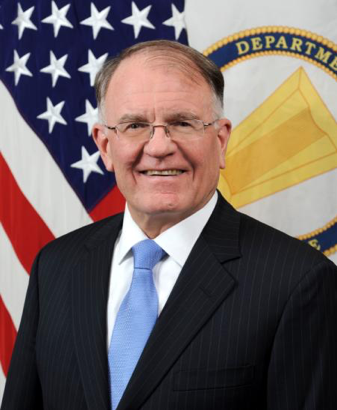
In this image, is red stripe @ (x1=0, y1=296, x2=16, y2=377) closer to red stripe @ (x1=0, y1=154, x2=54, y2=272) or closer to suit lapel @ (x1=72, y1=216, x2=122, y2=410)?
red stripe @ (x1=0, y1=154, x2=54, y2=272)

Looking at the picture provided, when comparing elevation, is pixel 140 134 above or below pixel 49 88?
below

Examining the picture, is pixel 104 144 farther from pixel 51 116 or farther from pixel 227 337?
pixel 51 116

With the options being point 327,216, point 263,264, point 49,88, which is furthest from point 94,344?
point 49,88

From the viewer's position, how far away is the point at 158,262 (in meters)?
1.62

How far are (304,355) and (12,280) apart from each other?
1500 mm

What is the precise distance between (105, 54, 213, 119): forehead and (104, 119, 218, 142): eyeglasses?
0.03 metres

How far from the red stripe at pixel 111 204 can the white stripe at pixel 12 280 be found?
0.41m

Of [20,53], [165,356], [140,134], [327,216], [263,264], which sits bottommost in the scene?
[165,356]

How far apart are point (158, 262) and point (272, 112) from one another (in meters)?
0.83

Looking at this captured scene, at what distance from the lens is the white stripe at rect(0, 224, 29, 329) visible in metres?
2.58

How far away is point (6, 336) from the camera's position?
8.57 ft

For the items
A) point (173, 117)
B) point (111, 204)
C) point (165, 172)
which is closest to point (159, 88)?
point (173, 117)

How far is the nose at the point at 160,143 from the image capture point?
1517 mm

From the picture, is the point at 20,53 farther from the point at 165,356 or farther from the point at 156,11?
the point at 165,356
